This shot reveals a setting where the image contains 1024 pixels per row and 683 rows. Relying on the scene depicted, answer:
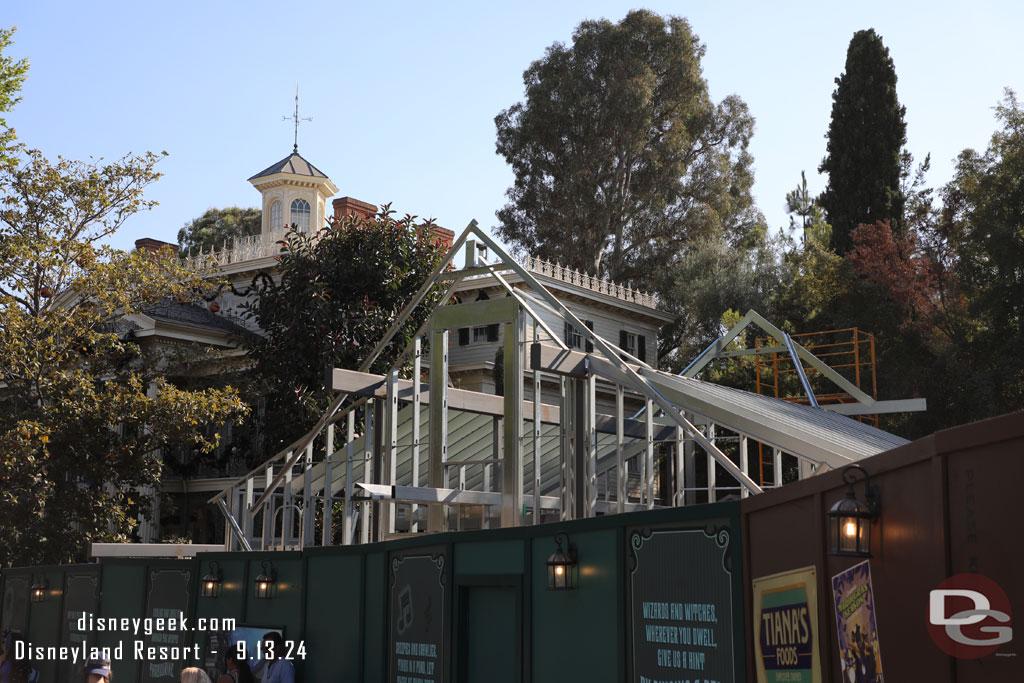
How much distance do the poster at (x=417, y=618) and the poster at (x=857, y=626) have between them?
5306 mm

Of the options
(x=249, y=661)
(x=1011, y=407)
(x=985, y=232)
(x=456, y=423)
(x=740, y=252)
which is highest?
(x=740, y=252)

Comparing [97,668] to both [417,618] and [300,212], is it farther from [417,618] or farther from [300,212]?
[300,212]

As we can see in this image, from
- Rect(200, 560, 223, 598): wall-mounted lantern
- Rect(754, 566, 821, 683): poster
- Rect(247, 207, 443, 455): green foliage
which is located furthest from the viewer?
Rect(247, 207, 443, 455): green foliage

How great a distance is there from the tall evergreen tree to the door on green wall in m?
35.1

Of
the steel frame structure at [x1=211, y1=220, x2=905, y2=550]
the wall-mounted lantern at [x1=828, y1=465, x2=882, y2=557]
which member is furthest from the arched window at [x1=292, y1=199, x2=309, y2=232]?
the wall-mounted lantern at [x1=828, y1=465, x2=882, y2=557]

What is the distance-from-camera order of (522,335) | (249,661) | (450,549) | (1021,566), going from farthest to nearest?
(522,335) → (249,661) → (450,549) → (1021,566)

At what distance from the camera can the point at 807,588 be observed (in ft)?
17.4

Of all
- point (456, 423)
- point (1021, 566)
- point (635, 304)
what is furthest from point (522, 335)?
point (635, 304)

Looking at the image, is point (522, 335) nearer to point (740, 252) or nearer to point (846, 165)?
point (846, 165)

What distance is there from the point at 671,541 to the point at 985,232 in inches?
1025

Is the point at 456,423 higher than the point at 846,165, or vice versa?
the point at 846,165

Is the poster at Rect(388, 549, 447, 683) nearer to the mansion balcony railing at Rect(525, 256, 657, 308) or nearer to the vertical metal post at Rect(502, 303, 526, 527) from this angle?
the vertical metal post at Rect(502, 303, 526, 527)

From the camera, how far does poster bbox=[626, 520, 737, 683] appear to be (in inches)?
243

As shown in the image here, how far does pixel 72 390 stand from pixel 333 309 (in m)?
5.68
